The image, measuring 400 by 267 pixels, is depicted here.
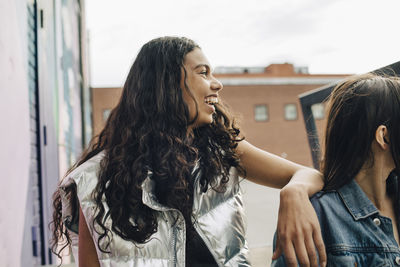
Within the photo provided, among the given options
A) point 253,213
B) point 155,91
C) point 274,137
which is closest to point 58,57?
point 155,91

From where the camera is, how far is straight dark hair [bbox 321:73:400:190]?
126 cm

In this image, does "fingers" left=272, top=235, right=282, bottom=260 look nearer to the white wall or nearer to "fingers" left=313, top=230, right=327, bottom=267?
"fingers" left=313, top=230, right=327, bottom=267

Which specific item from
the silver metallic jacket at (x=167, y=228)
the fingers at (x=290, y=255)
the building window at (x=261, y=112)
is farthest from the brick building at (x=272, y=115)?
the fingers at (x=290, y=255)

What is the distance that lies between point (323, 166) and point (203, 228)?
52 cm

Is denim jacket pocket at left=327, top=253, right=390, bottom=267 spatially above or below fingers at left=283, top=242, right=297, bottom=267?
below

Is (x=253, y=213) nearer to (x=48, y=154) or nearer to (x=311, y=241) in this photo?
(x=48, y=154)

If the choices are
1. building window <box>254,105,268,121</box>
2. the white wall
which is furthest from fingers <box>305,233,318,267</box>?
building window <box>254,105,268,121</box>

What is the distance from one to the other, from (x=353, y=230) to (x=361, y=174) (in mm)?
211

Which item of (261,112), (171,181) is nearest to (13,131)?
(171,181)

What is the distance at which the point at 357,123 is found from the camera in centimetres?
127

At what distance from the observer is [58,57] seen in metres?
4.47

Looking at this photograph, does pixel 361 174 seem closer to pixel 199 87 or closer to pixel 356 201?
pixel 356 201

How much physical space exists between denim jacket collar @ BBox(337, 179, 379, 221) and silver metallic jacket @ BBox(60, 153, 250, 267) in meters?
0.44

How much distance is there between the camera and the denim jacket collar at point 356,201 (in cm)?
129
